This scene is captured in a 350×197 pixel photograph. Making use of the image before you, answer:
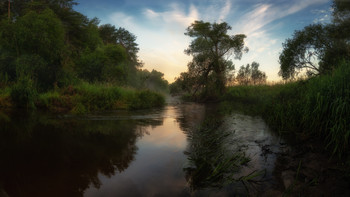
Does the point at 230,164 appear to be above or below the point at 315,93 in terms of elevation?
below

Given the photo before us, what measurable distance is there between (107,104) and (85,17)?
37.9m

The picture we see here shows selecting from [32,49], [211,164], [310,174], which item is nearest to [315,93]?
[310,174]

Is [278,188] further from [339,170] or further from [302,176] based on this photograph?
[339,170]

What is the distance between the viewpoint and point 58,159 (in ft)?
9.60

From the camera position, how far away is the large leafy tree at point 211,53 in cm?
2116

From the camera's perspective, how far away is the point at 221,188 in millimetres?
2166

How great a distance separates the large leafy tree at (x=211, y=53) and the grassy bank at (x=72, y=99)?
12.1m

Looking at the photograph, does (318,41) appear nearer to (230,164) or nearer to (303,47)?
(303,47)

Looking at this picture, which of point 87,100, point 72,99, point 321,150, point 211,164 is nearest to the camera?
point 211,164

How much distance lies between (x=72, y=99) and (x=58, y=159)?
7.02 meters

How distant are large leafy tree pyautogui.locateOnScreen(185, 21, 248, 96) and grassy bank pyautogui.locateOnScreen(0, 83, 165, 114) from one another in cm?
1208

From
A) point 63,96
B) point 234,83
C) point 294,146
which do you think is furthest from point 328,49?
point 63,96

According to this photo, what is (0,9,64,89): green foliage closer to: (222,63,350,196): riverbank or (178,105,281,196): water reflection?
(178,105,281,196): water reflection

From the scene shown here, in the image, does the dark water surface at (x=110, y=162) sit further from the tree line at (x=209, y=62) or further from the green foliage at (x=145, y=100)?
the tree line at (x=209, y=62)
